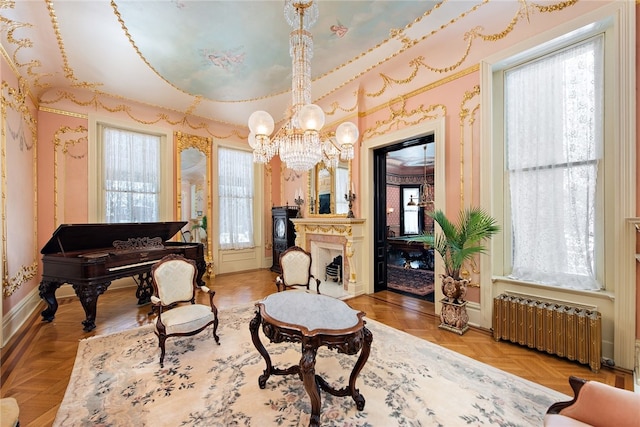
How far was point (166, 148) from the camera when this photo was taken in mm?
5641

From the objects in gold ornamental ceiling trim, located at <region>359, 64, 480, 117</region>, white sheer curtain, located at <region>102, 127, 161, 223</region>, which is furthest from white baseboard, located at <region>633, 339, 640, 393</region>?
white sheer curtain, located at <region>102, 127, 161, 223</region>

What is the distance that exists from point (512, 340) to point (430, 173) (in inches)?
308

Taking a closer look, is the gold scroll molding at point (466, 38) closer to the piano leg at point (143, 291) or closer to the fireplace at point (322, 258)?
the fireplace at point (322, 258)

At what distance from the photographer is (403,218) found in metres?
9.80

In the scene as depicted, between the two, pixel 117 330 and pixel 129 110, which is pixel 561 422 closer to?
pixel 117 330

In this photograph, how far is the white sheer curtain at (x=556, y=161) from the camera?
2.66 metres

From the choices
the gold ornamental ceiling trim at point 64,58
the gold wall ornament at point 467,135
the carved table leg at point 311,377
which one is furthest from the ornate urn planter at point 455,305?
the gold ornamental ceiling trim at point 64,58

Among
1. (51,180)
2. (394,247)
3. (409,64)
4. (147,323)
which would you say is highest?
(409,64)

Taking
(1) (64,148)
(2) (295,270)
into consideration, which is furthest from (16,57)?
(2) (295,270)

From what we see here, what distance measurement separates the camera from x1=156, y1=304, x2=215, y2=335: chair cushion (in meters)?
2.60

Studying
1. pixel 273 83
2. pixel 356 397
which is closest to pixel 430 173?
pixel 273 83

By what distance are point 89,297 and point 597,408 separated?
4.68 m

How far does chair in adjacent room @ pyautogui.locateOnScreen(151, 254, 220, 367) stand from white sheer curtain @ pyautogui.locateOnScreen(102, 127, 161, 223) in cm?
309

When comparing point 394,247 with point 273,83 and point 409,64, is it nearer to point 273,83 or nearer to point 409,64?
point 409,64
